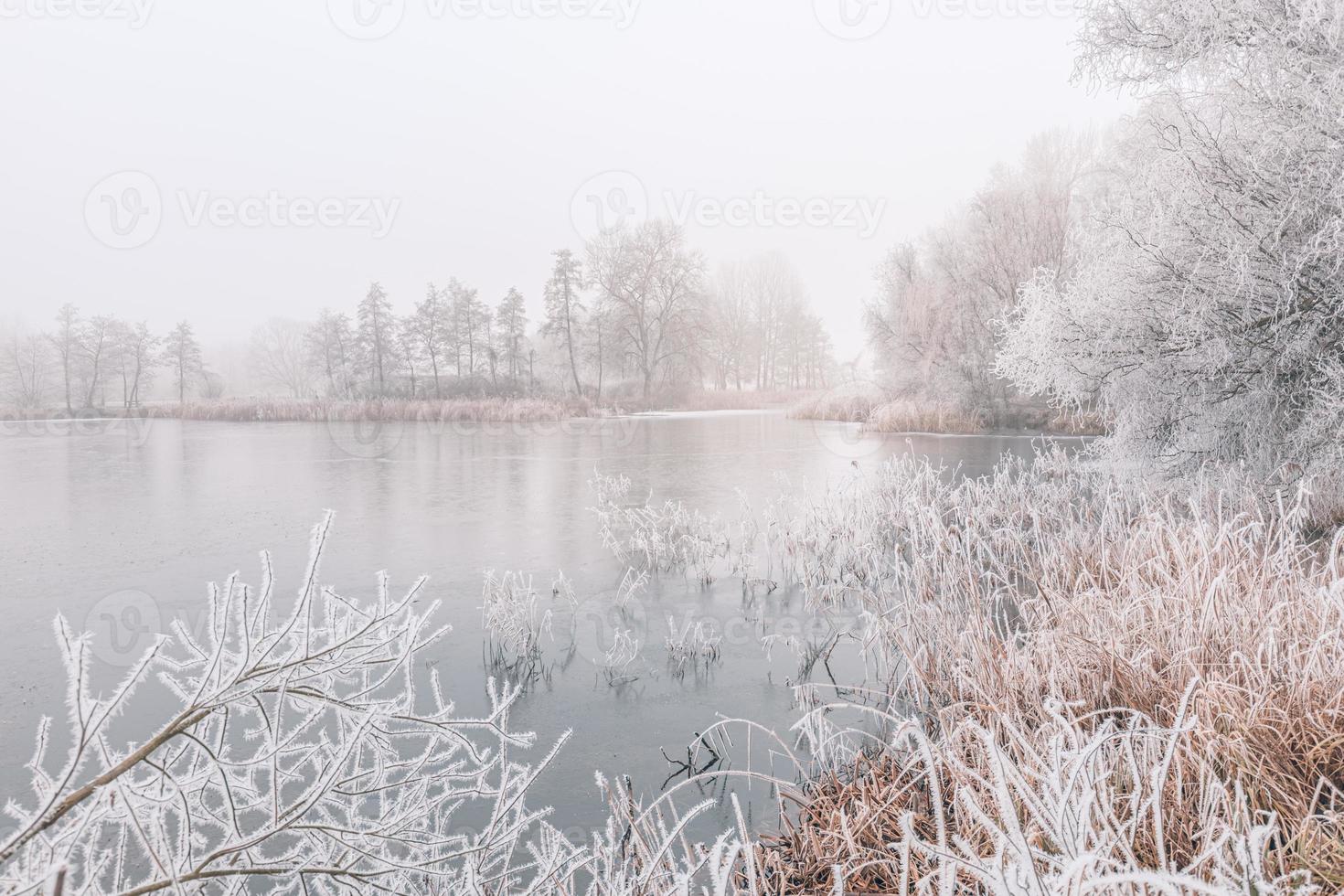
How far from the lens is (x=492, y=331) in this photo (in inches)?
1497

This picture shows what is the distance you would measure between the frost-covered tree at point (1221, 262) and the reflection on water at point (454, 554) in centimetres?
278

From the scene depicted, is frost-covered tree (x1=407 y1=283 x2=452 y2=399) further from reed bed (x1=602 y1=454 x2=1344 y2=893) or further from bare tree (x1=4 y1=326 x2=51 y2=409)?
reed bed (x1=602 y1=454 x2=1344 y2=893)

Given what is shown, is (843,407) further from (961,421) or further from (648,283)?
(648,283)

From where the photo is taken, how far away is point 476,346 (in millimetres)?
38000

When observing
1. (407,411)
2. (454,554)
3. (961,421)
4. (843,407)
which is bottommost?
(454,554)

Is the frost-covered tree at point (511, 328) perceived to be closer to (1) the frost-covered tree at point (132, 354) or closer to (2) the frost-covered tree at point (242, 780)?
(1) the frost-covered tree at point (132, 354)

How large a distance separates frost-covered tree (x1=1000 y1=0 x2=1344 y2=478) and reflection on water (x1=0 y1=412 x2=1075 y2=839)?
2.78 meters

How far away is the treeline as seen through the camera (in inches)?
1342

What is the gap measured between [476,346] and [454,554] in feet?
108

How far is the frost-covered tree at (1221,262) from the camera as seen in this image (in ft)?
17.9

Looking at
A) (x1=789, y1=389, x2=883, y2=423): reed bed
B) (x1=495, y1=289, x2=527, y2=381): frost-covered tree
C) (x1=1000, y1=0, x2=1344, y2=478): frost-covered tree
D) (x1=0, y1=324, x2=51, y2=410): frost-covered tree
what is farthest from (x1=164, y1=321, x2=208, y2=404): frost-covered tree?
(x1=1000, y1=0, x2=1344, y2=478): frost-covered tree

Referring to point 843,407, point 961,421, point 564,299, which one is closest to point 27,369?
point 564,299

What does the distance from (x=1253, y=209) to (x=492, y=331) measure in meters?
35.7

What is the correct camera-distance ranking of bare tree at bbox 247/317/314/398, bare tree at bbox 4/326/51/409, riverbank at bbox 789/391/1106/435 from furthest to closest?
bare tree at bbox 247/317/314/398 → bare tree at bbox 4/326/51/409 → riverbank at bbox 789/391/1106/435
